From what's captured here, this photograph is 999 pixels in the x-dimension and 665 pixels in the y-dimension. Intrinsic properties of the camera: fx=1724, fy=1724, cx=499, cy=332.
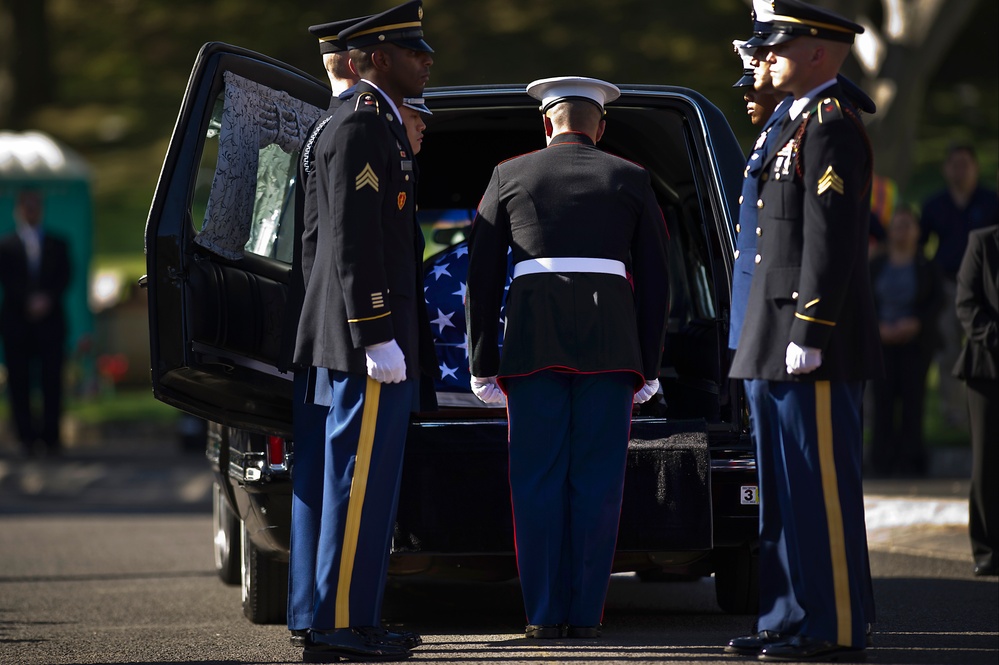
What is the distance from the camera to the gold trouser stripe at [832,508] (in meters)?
5.02

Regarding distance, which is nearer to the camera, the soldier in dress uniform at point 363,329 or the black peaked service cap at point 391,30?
the soldier in dress uniform at point 363,329

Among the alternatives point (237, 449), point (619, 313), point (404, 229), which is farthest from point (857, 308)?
point (237, 449)

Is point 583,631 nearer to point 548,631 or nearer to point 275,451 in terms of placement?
point 548,631

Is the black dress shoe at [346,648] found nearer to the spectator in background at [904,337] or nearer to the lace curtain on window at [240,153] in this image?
the lace curtain on window at [240,153]

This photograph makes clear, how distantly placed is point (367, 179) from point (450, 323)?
6.51ft

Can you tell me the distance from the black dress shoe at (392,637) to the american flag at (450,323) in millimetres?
1695

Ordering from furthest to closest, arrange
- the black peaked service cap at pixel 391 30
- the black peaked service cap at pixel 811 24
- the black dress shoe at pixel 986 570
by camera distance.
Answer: the black dress shoe at pixel 986 570 → the black peaked service cap at pixel 391 30 → the black peaked service cap at pixel 811 24

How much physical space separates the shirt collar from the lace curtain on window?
167 centimetres

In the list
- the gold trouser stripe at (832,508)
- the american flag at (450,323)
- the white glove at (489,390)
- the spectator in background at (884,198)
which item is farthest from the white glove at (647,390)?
the spectator in background at (884,198)

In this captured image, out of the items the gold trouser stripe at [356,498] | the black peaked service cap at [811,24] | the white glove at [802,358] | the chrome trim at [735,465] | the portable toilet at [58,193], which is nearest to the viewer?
the white glove at [802,358]

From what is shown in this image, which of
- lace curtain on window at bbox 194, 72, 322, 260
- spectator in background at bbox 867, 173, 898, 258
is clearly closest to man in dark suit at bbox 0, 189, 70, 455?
spectator in background at bbox 867, 173, 898, 258

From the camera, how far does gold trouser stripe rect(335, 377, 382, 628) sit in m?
5.24

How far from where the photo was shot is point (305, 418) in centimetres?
553

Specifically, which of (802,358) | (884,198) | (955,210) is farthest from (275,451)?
(884,198)
